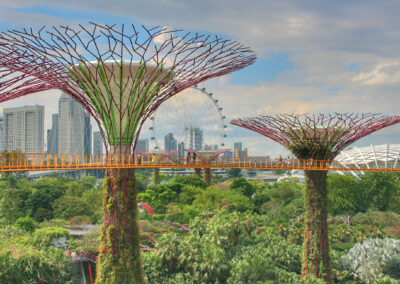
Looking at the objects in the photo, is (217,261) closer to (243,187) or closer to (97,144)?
(243,187)

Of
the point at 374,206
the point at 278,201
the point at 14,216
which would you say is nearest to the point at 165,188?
the point at 278,201

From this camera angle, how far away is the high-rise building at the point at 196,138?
187ft

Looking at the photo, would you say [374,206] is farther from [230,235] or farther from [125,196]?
[125,196]

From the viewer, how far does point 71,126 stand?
11188 centimetres

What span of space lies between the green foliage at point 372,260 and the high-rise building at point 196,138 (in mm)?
34091

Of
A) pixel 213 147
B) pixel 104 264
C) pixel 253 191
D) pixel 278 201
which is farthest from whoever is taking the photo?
pixel 253 191

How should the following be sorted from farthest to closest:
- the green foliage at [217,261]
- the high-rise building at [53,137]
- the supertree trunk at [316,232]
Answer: the high-rise building at [53,137]
the green foliage at [217,261]
the supertree trunk at [316,232]

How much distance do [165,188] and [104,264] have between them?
39.3m

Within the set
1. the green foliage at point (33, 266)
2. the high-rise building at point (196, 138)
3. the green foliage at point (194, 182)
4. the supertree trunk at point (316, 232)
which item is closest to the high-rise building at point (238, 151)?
the supertree trunk at point (316, 232)

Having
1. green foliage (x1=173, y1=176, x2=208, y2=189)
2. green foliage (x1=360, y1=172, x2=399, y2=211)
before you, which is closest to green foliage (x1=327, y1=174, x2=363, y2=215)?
green foliage (x1=360, y1=172, x2=399, y2=211)

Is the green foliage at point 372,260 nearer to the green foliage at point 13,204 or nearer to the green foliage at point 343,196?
the green foliage at point 343,196

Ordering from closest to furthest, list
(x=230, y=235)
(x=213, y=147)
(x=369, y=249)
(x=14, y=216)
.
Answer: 1. (x=369, y=249)
2. (x=230, y=235)
3. (x=14, y=216)
4. (x=213, y=147)

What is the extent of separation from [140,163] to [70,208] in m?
31.9

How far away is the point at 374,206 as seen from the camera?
156 feet
